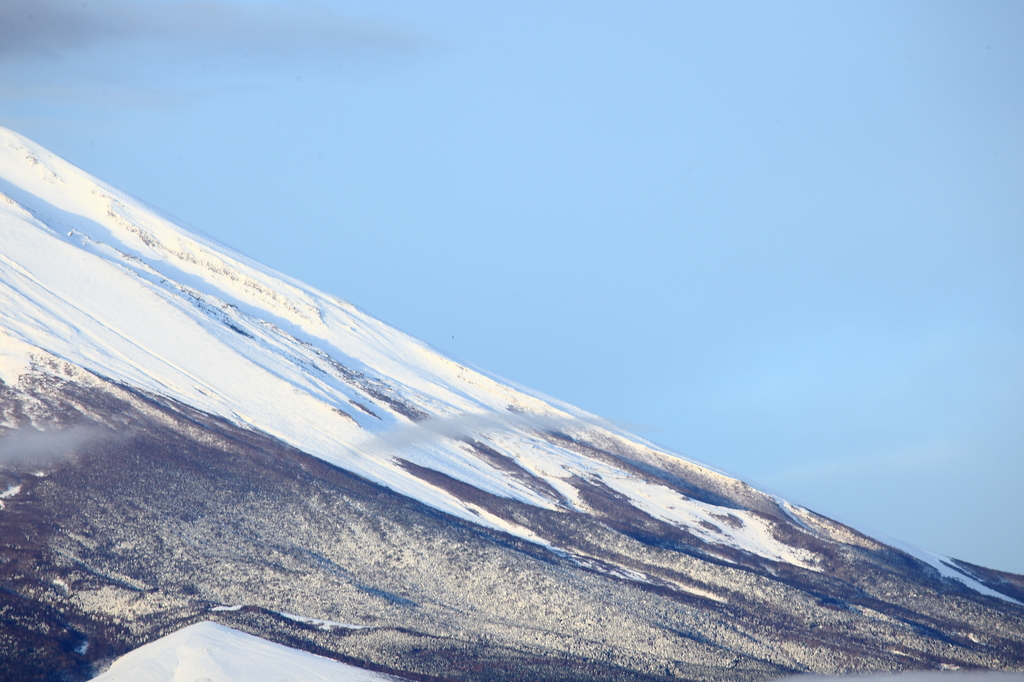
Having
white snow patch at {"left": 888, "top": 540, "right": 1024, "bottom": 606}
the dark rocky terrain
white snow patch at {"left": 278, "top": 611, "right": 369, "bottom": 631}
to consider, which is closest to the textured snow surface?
the dark rocky terrain

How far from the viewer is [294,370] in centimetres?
9931

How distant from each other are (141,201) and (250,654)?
320 ft

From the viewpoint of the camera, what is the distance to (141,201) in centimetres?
13400

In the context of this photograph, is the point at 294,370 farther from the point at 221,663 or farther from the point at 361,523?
the point at 221,663

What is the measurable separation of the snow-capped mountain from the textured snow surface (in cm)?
197

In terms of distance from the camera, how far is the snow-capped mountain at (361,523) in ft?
186

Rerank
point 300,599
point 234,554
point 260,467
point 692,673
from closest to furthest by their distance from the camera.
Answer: point 692,673 → point 300,599 → point 234,554 → point 260,467

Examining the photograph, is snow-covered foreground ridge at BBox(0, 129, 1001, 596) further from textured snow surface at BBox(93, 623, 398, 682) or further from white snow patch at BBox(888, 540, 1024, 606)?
textured snow surface at BBox(93, 623, 398, 682)

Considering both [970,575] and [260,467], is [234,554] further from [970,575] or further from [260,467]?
[970,575]

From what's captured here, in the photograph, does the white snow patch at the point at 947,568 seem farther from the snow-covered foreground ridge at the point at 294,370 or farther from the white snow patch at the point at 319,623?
the white snow patch at the point at 319,623

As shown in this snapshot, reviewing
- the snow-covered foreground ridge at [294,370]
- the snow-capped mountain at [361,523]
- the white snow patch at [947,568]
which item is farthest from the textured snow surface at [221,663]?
the white snow patch at [947,568]

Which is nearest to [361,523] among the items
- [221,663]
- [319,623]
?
[319,623]

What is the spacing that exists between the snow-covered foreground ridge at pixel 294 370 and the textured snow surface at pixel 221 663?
2834 centimetres

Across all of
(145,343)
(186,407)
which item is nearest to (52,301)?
(145,343)
